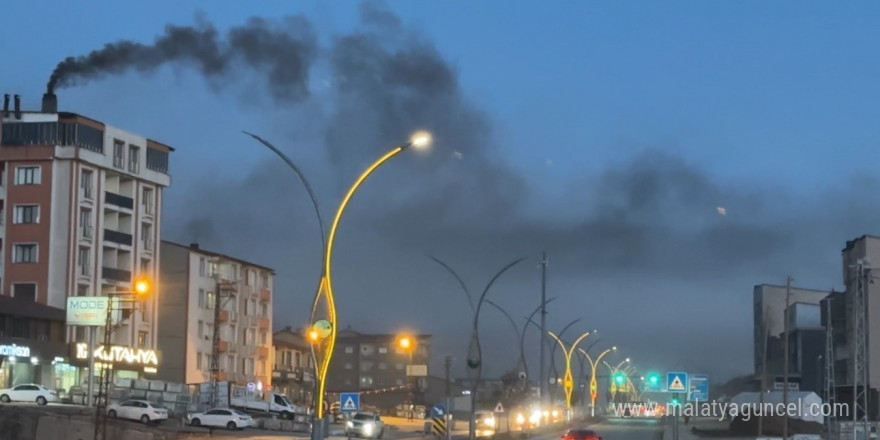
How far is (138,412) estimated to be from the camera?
72.2 m

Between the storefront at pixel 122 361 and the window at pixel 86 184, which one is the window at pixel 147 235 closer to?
the window at pixel 86 184

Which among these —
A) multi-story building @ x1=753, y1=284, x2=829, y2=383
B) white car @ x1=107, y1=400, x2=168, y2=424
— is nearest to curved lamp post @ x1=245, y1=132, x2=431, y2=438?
white car @ x1=107, y1=400, x2=168, y2=424

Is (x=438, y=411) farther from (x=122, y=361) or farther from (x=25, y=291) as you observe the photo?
(x=25, y=291)

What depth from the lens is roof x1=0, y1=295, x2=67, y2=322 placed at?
275ft

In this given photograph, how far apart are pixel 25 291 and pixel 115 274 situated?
804 cm

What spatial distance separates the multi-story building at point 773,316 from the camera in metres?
150

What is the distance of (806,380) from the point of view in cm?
13362

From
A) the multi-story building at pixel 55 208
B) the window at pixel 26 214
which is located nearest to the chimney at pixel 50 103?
the multi-story building at pixel 55 208

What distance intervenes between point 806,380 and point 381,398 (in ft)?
177

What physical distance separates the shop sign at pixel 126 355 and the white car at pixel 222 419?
43.6ft

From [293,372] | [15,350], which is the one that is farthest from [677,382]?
[293,372]

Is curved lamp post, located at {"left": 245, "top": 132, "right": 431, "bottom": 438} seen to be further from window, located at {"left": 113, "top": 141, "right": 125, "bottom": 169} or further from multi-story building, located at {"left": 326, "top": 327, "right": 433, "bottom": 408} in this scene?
multi-story building, located at {"left": 326, "top": 327, "right": 433, "bottom": 408}

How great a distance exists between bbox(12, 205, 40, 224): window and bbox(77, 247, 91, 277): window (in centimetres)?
416

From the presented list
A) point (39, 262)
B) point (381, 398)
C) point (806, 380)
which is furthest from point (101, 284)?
point (806, 380)
